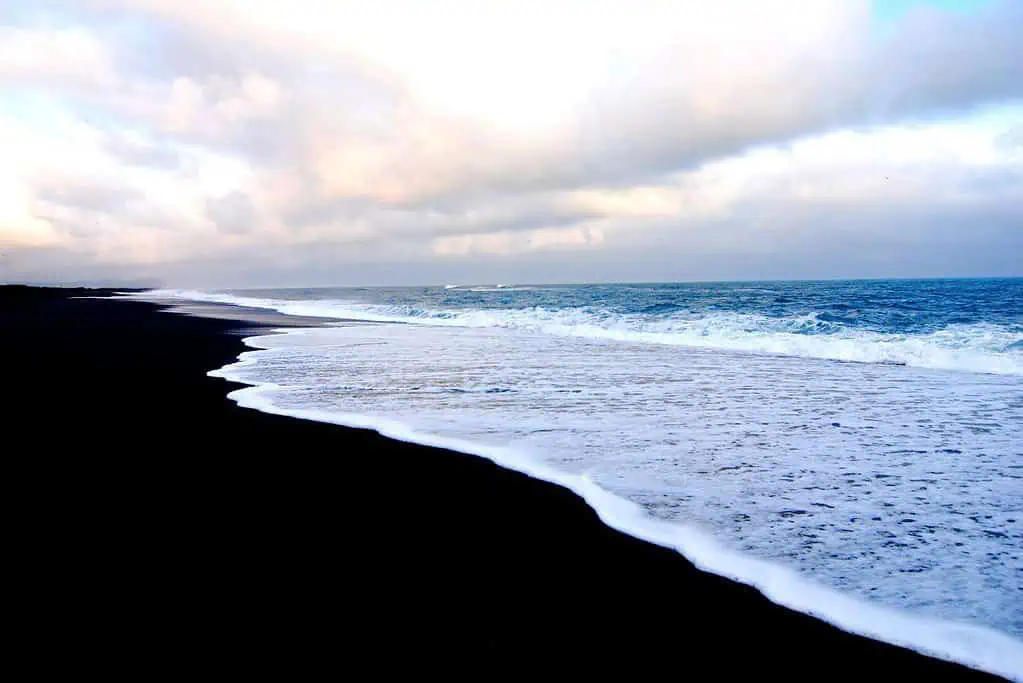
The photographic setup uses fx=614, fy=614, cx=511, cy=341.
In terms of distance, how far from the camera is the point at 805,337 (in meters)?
19.6

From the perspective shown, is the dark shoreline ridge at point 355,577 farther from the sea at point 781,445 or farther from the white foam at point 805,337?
the white foam at point 805,337

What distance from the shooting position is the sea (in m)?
3.72

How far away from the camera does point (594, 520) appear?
188 inches

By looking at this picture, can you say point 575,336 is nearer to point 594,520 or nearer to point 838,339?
point 838,339

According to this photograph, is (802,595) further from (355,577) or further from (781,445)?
(781,445)

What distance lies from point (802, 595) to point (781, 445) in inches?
144

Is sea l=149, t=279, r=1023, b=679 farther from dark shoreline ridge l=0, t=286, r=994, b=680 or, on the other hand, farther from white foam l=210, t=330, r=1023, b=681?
dark shoreline ridge l=0, t=286, r=994, b=680

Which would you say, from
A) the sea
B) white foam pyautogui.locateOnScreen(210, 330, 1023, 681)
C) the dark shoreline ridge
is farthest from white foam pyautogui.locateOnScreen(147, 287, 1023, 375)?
the dark shoreline ridge

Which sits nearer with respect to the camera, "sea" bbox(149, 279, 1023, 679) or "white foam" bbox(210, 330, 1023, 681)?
"white foam" bbox(210, 330, 1023, 681)

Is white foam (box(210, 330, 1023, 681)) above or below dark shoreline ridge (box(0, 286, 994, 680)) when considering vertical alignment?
below

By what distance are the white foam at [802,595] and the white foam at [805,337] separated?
13.7m

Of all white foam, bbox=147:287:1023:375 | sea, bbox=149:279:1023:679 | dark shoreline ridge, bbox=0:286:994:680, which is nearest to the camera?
dark shoreline ridge, bbox=0:286:994:680

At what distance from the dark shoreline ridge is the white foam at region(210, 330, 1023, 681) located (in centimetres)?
12

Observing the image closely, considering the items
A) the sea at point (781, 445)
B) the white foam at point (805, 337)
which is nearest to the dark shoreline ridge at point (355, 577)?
the sea at point (781, 445)
